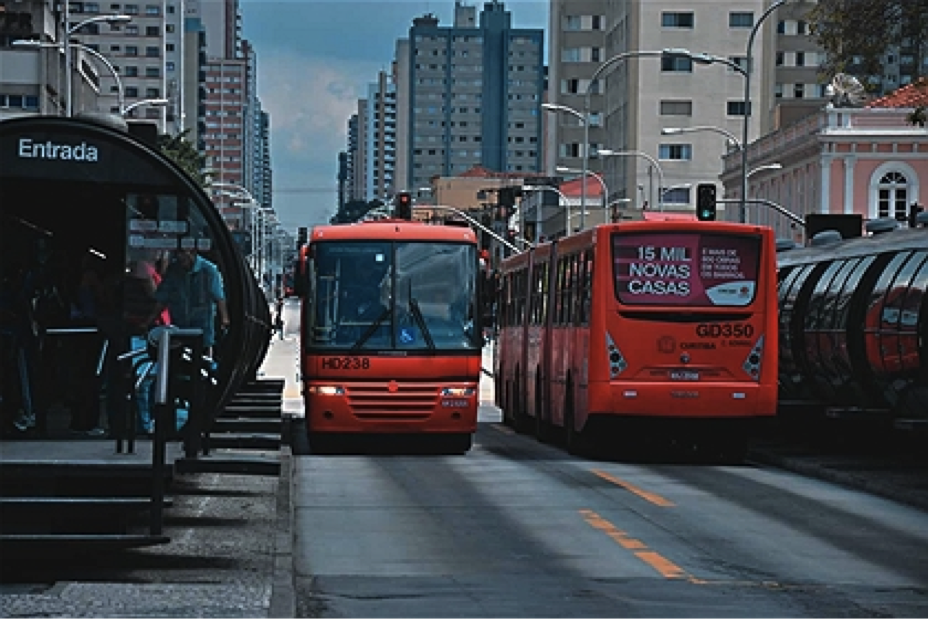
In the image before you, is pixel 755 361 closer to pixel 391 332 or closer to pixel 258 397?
pixel 391 332

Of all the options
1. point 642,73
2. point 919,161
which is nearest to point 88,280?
point 919,161

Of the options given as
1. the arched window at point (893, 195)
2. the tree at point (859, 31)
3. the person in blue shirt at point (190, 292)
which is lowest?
the person in blue shirt at point (190, 292)

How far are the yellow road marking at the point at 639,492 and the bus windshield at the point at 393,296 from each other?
12.0ft

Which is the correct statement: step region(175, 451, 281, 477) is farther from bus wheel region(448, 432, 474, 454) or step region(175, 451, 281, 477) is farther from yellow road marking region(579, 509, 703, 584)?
bus wheel region(448, 432, 474, 454)

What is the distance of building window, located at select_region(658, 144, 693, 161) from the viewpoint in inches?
4638

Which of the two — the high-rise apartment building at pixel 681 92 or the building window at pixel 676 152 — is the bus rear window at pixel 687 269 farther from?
the building window at pixel 676 152

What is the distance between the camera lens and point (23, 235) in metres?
14.1

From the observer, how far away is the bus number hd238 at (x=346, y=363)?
24844 mm

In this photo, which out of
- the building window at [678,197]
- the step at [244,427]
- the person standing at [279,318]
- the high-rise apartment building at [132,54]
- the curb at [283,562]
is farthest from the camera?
the building window at [678,197]

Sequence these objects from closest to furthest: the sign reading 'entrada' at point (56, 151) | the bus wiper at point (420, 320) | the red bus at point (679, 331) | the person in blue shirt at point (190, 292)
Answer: the sign reading 'entrada' at point (56, 151) < the person in blue shirt at point (190, 292) < the red bus at point (679, 331) < the bus wiper at point (420, 320)

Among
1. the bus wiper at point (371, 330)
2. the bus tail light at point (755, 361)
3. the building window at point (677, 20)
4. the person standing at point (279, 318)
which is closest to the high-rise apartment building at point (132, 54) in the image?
the person standing at point (279, 318)

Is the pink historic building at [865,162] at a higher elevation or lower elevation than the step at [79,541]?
higher

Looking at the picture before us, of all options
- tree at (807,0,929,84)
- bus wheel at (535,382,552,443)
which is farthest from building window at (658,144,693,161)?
tree at (807,0,929,84)

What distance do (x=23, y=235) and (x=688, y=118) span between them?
10651cm
